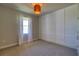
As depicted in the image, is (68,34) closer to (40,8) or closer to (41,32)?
(41,32)

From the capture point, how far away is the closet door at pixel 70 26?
149cm

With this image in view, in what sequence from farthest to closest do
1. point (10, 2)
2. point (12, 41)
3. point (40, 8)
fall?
point (12, 41) < point (40, 8) < point (10, 2)

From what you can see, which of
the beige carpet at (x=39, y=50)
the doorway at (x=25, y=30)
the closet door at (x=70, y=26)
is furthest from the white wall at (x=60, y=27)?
the doorway at (x=25, y=30)

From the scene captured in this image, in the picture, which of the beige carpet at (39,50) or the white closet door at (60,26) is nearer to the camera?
the beige carpet at (39,50)

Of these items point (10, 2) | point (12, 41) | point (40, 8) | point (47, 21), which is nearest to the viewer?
point (10, 2)

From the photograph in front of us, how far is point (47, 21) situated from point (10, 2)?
0.79 meters

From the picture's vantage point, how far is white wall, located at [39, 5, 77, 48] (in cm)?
153

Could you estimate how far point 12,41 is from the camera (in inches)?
61.2

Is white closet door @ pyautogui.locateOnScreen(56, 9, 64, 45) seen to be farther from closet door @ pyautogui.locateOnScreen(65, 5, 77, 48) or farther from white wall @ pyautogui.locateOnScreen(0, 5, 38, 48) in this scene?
white wall @ pyautogui.locateOnScreen(0, 5, 38, 48)

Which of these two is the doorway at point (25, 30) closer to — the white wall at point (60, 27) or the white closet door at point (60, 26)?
the white wall at point (60, 27)

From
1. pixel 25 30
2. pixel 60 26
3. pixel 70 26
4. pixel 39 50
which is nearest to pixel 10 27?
pixel 25 30

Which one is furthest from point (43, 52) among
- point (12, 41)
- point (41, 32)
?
point (12, 41)

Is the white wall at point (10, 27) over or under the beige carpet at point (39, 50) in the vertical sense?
over

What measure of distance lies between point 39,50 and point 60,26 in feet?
2.01
